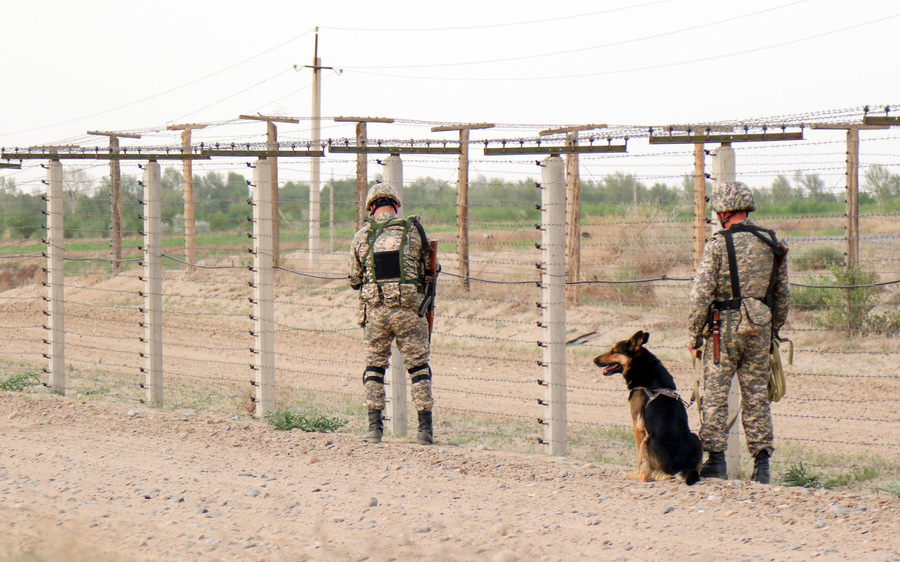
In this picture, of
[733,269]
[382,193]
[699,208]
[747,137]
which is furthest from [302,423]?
[699,208]

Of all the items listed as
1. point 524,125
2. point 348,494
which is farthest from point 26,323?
point 348,494

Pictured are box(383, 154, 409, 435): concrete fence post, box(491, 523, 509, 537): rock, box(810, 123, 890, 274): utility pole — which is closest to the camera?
box(491, 523, 509, 537): rock

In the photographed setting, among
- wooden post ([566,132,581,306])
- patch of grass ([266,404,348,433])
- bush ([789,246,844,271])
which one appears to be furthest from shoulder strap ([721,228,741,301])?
bush ([789,246,844,271])

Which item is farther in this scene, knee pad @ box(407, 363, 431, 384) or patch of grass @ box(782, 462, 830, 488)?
knee pad @ box(407, 363, 431, 384)

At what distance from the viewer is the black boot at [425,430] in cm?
729

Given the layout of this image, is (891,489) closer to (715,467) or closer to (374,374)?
(715,467)

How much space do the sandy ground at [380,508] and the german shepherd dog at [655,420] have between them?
13 centimetres

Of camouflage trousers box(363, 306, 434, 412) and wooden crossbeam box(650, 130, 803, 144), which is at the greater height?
wooden crossbeam box(650, 130, 803, 144)

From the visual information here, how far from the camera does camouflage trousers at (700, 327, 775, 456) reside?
6016 millimetres

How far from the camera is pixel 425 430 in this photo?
7.31 m

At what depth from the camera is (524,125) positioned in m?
15.3

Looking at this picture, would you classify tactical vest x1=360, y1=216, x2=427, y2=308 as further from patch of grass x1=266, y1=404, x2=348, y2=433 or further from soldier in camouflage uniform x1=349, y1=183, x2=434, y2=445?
patch of grass x1=266, y1=404, x2=348, y2=433

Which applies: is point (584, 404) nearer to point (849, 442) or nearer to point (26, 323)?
point (849, 442)

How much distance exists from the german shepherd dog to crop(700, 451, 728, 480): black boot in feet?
0.96
